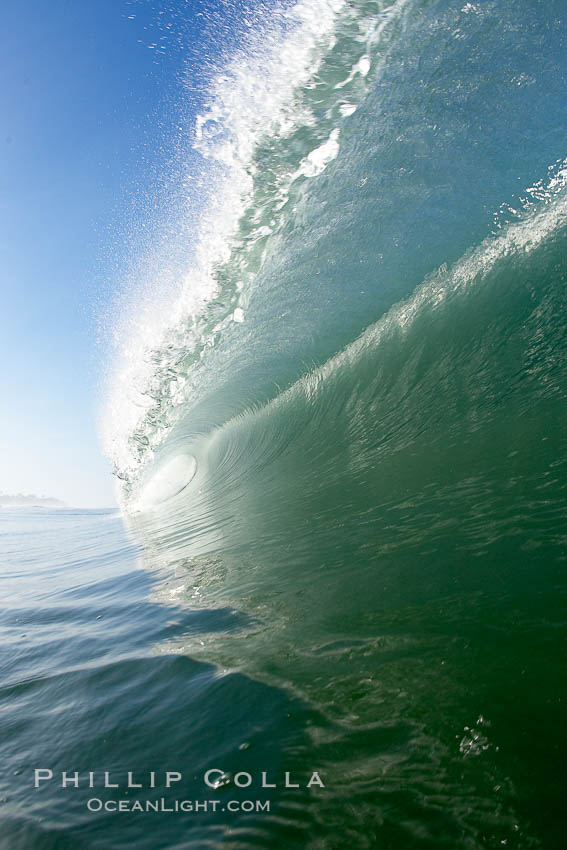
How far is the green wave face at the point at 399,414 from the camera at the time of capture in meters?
1.38

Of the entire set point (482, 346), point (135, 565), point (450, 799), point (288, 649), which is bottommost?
point (450, 799)

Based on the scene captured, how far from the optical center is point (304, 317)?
26.6 ft

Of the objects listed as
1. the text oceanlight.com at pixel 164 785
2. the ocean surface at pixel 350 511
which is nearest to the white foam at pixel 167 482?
the ocean surface at pixel 350 511

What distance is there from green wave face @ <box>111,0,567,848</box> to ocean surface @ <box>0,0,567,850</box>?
0.02 m

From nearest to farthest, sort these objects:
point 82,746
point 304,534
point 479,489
Answer: point 82,746, point 479,489, point 304,534

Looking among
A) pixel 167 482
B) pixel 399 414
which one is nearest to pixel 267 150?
pixel 399 414

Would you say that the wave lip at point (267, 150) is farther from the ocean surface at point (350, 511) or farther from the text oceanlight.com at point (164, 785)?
the text oceanlight.com at point (164, 785)

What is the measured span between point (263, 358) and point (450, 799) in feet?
27.4

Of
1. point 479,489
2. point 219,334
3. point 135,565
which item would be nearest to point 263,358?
point 219,334

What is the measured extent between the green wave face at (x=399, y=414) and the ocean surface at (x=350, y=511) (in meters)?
0.02

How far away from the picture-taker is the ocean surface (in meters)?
1.33

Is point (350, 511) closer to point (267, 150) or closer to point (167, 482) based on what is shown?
point (267, 150)

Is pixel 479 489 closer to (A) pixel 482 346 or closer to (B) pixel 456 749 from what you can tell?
(B) pixel 456 749

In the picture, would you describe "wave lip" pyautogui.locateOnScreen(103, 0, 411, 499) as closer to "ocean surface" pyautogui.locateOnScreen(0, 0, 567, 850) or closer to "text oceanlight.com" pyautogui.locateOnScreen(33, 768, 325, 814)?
"ocean surface" pyautogui.locateOnScreen(0, 0, 567, 850)
